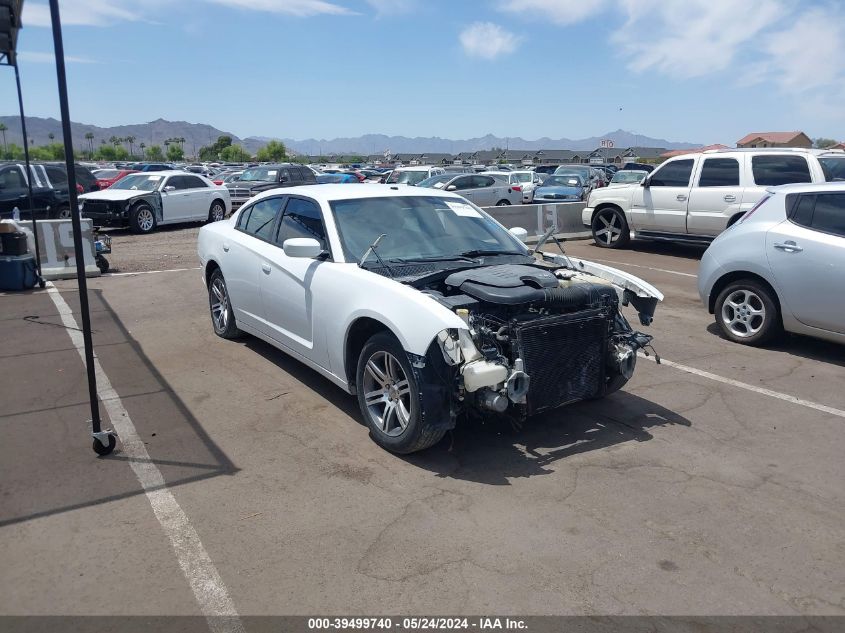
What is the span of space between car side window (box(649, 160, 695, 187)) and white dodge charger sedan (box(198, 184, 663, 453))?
8190 mm

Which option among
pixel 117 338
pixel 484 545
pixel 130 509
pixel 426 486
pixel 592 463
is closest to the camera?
pixel 484 545

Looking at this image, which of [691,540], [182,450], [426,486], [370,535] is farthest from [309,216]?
[691,540]

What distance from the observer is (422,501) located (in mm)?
4078

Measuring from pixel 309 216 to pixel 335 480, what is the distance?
249 cm

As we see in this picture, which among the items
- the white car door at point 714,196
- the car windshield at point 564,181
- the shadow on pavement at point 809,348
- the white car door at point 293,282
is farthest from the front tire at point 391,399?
the car windshield at point 564,181

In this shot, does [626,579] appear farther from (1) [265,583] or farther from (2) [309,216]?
(2) [309,216]

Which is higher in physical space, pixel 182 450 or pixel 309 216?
pixel 309 216

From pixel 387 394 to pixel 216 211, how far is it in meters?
17.4

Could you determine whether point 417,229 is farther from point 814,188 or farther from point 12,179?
point 12,179

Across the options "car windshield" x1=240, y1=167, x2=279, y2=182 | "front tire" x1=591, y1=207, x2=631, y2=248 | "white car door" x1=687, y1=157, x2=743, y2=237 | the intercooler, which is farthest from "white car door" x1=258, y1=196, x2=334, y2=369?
"car windshield" x1=240, y1=167, x2=279, y2=182

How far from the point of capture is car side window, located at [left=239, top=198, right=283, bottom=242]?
6.45 meters

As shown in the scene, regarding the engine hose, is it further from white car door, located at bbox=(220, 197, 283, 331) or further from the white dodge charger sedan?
white car door, located at bbox=(220, 197, 283, 331)

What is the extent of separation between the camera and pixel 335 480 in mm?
4336

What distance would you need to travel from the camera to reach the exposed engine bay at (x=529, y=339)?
4.27 metres
